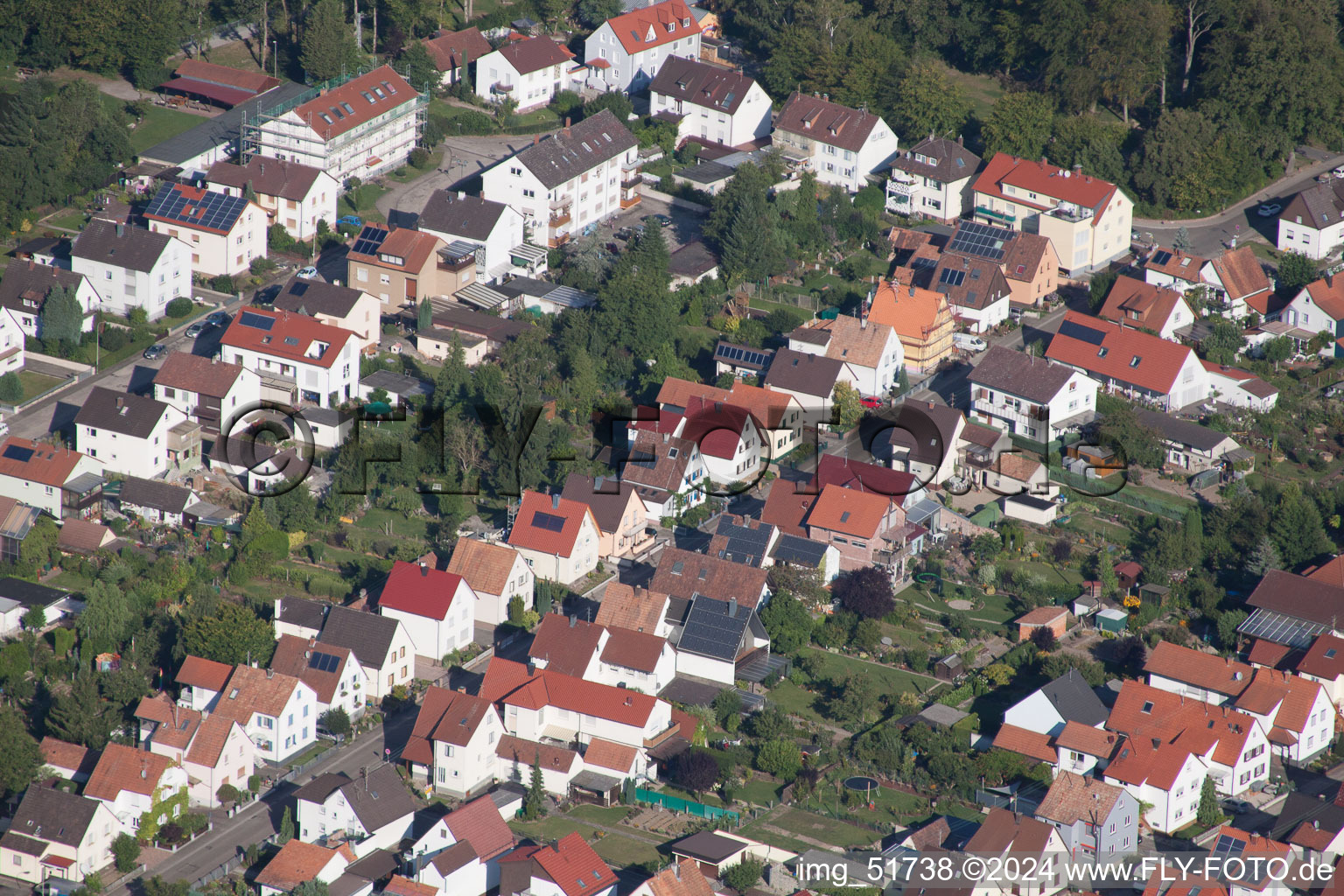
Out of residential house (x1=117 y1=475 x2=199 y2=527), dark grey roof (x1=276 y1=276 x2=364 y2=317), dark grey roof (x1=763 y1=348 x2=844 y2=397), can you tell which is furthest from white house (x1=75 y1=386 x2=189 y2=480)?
dark grey roof (x1=763 y1=348 x2=844 y2=397)

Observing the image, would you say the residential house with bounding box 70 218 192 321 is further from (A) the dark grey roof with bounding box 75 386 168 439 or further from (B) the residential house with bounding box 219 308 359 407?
(A) the dark grey roof with bounding box 75 386 168 439

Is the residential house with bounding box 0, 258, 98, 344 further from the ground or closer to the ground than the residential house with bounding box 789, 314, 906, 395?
further from the ground

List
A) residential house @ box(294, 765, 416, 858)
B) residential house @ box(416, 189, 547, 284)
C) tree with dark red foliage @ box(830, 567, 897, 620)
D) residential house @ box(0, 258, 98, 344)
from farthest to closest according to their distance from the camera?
residential house @ box(416, 189, 547, 284) → residential house @ box(0, 258, 98, 344) → tree with dark red foliage @ box(830, 567, 897, 620) → residential house @ box(294, 765, 416, 858)

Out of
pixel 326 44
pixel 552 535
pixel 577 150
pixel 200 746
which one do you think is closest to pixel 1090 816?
pixel 552 535

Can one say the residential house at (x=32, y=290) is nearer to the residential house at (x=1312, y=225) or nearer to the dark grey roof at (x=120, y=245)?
the dark grey roof at (x=120, y=245)

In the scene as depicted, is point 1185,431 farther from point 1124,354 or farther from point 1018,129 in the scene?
point 1018,129

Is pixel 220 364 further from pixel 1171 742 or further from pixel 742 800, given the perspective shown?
pixel 1171 742
